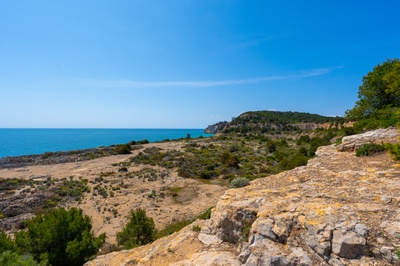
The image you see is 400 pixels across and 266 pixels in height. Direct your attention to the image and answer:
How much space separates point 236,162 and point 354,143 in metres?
28.1

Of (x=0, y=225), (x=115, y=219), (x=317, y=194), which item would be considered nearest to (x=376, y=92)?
(x=317, y=194)

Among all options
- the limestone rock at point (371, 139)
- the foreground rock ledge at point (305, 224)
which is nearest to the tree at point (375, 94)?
the limestone rock at point (371, 139)

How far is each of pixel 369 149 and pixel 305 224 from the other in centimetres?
592

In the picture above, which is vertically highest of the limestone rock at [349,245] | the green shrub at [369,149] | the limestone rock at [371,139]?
the limestone rock at [371,139]

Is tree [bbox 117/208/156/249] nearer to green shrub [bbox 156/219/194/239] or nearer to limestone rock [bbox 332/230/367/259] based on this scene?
green shrub [bbox 156/219/194/239]

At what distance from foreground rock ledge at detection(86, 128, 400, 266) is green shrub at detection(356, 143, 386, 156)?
1.25 ft

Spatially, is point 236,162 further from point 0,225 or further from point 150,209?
point 0,225

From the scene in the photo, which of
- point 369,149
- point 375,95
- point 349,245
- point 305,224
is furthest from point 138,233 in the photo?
point 375,95

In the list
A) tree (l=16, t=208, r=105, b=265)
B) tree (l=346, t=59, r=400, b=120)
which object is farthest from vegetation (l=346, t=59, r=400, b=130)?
tree (l=16, t=208, r=105, b=265)

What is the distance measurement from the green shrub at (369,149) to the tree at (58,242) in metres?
13.7

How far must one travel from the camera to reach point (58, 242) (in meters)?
11.3

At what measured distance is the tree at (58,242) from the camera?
10.8 metres

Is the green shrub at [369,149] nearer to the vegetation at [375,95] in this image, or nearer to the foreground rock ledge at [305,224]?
the foreground rock ledge at [305,224]

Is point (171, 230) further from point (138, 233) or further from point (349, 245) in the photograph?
point (349, 245)
